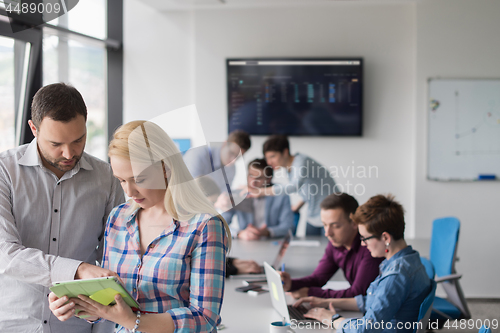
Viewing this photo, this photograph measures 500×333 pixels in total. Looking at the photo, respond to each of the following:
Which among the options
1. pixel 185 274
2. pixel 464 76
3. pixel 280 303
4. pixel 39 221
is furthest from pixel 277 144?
pixel 185 274

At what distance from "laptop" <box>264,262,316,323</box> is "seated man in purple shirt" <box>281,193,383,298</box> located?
0.20m

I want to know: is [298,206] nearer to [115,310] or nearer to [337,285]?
[337,285]

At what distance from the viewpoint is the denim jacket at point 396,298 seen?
1739mm

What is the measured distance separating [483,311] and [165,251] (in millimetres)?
3866

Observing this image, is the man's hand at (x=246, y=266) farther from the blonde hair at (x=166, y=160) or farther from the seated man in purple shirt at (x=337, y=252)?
the blonde hair at (x=166, y=160)

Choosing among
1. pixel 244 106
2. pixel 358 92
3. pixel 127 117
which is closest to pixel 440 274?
pixel 358 92

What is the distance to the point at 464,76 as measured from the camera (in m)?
4.23

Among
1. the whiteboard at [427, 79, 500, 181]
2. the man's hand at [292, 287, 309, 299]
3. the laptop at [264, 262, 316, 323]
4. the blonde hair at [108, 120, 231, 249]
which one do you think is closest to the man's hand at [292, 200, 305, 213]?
the whiteboard at [427, 79, 500, 181]

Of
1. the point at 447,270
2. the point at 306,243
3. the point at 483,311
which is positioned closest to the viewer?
the point at 447,270

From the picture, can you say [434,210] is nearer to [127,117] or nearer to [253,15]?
[253,15]

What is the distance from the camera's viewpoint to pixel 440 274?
3.11m

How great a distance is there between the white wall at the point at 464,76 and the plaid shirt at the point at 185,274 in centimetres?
361

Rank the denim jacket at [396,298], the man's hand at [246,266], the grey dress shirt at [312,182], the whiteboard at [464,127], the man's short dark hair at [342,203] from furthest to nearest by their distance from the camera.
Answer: the whiteboard at [464,127], the grey dress shirt at [312,182], the man's hand at [246,266], the man's short dark hair at [342,203], the denim jacket at [396,298]

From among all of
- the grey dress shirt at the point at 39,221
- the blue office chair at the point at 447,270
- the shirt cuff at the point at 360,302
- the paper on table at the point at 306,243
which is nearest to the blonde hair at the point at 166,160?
the grey dress shirt at the point at 39,221
